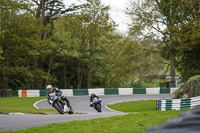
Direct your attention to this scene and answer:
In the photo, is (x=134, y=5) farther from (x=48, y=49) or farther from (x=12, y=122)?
(x=12, y=122)

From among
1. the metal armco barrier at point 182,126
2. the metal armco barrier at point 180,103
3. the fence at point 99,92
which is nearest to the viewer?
the metal armco barrier at point 182,126

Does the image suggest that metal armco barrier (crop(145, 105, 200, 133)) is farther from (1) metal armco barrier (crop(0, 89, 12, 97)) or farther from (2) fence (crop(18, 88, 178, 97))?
(2) fence (crop(18, 88, 178, 97))

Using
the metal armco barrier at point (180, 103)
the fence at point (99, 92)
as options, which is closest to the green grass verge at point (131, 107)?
the metal armco barrier at point (180, 103)

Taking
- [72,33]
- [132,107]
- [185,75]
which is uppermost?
[72,33]

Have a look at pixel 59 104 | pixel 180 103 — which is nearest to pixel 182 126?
pixel 59 104

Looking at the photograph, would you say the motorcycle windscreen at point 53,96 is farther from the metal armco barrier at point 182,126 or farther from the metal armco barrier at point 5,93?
the metal armco barrier at point 5,93

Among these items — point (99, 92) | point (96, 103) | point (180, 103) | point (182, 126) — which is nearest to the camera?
point (182, 126)

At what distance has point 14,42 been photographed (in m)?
36.7

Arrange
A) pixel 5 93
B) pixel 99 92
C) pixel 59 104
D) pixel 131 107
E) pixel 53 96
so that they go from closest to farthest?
pixel 53 96
pixel 59 104
pixel 131 107
pixel 5 93
pixel 99 92

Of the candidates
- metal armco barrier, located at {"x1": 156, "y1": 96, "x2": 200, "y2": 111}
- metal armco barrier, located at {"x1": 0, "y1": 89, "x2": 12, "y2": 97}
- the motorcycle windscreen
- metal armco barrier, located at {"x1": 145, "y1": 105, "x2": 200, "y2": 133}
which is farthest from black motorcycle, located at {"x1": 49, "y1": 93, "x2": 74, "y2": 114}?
metal armco barrier, located at {"x1": 0, "y1": 89, "x2": 12, "y2": 97}

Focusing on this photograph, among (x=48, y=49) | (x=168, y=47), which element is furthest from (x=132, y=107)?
(x=48, y=49)

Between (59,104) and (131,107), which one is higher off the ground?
(59,104)

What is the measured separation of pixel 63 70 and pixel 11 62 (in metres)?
9.92

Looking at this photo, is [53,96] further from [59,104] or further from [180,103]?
[180,103]
